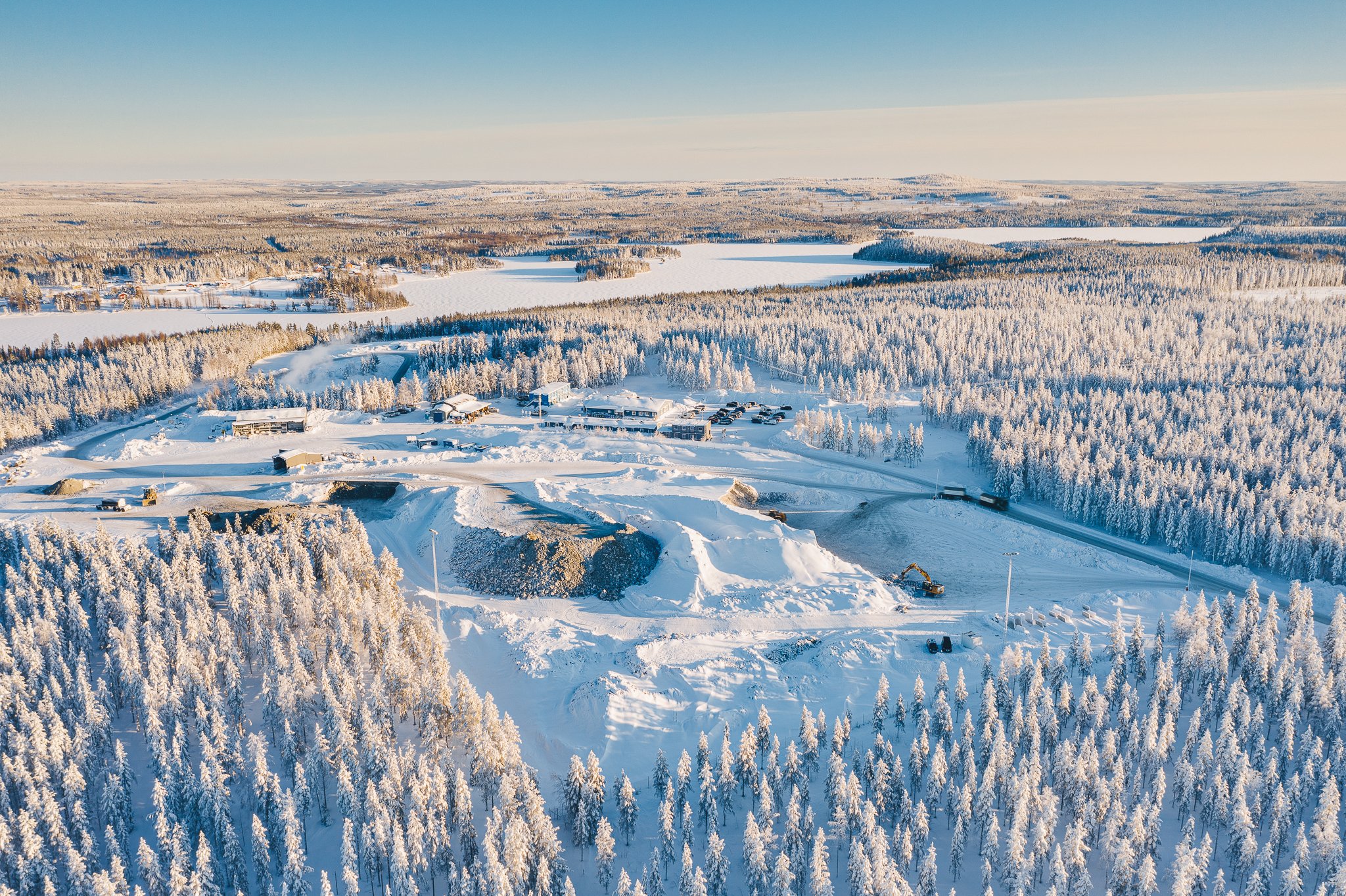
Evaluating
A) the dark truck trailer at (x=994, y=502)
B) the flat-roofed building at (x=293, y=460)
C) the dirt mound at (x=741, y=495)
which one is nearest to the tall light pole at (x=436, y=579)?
the flat-roofed building at (x=293, y=460)

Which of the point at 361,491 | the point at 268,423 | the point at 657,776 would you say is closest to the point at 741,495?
the point at 361,491

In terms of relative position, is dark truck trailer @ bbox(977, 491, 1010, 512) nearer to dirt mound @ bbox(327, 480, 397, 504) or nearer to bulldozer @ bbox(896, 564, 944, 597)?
bulldozer @ bbox(896, 564, 944, 597)

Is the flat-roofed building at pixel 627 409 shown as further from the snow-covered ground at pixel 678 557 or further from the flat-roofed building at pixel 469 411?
the flat-roofed building at pixel 469 411

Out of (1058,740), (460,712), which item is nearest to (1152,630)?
(1058,740)

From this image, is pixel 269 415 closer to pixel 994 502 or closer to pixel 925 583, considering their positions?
pixel 925 583

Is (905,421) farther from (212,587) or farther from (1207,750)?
(212,587)

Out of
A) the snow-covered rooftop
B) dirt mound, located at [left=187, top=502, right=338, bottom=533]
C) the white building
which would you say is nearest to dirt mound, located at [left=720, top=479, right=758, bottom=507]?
dirt mound, located at [left=187, top=502, right=338, bottom=533]
